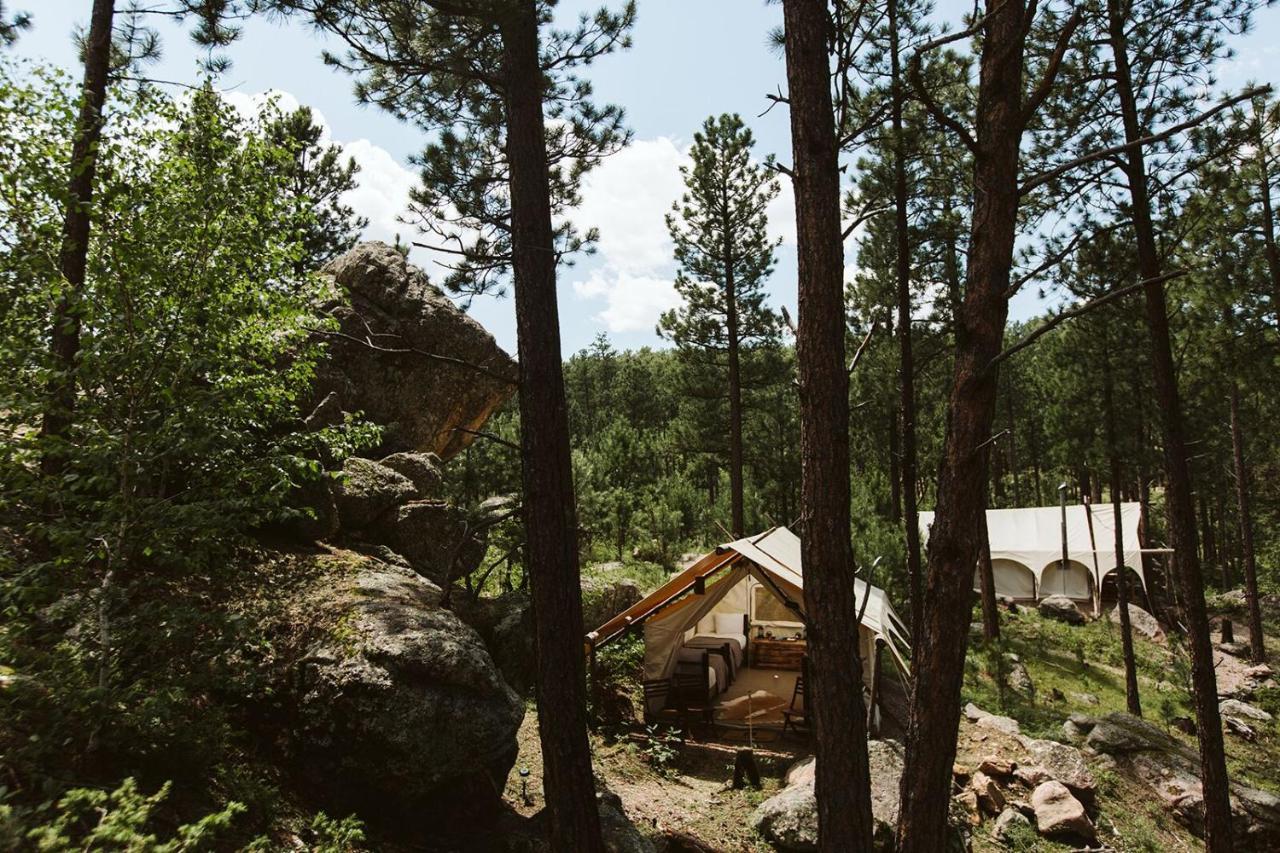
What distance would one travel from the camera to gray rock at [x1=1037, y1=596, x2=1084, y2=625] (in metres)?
21.9

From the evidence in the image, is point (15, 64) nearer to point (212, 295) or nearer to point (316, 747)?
point (212, 295)

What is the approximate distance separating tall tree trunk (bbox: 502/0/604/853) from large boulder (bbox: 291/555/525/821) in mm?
459

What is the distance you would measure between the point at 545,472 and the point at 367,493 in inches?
134

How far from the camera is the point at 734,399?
18.6 meters

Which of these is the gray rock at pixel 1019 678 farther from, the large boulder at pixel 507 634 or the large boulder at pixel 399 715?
the large boulder at pixel 399 715

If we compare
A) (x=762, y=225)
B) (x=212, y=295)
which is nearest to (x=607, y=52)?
(x=212, y=295)

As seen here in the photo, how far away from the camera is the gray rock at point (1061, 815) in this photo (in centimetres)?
709

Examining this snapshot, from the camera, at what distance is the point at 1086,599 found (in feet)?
77.8

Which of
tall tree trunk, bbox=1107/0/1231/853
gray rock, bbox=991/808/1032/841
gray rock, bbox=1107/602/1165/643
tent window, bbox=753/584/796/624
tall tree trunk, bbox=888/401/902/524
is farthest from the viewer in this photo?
gray rock, bbox=1107/602/1165/643

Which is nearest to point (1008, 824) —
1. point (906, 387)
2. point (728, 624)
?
point (906, 387)

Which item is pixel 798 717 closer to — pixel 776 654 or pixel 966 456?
pixel 776 654

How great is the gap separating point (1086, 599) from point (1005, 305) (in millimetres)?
24926

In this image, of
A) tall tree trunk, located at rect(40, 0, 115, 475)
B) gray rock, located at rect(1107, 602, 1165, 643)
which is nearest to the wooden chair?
→ tall tree trunk, located at rect(40, 0, 115, 475)

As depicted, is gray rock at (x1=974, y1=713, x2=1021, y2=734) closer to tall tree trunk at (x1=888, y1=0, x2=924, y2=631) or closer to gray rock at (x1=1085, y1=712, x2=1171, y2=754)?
gray rock at (x1=1085, y1=712, x2=1171, y2=754)
